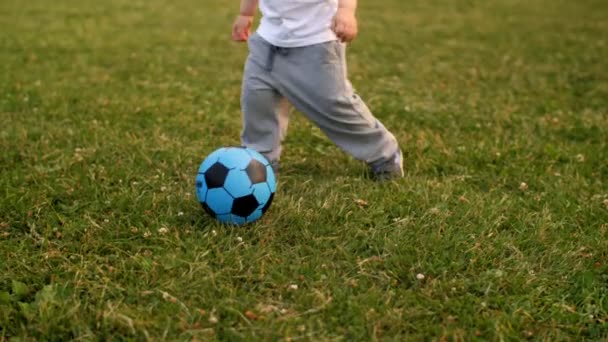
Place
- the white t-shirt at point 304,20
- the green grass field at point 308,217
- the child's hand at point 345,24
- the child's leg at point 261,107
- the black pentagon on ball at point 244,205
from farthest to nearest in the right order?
the child's leg at point 261,107, the white t-shirt at point 304,20, the child's hand at point 345,24, the black pentagon on ball at point 244,205, the green grass field at point 308,217

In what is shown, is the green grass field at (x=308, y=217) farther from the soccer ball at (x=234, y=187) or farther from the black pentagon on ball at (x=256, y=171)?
the black pentagon on ball at (x=256, y=171)

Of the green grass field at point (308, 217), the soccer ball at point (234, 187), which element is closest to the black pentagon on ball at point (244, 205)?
the soccer ball at point (234, 187)

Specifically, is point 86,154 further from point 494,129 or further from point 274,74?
point 494,129

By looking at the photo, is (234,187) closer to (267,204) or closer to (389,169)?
(267,204)

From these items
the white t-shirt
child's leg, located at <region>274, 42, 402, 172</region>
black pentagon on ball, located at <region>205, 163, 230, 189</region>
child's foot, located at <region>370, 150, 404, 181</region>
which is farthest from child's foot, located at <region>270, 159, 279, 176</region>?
black pentagon on ball, located at <region>205, 163, 230, 189</region>

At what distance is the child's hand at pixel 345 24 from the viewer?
3645mm

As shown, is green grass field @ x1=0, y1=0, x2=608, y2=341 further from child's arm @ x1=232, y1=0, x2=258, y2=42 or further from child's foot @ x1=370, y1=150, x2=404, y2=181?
child's arm @ x1=232, y1=0, x2=258, y2=42

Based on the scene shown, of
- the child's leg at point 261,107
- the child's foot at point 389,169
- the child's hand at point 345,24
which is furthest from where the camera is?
the child's foot at point 389,169

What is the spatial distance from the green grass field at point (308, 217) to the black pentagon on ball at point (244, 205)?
0.35 ft

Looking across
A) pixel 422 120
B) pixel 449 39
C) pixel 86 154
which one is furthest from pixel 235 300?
pixel 449 39

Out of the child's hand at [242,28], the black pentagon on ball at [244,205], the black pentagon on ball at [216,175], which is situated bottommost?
the black pentagon on ball at [244,205]

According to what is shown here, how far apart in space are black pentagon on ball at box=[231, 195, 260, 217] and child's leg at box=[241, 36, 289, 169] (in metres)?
0.76

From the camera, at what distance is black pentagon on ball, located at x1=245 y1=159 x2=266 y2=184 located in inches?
131

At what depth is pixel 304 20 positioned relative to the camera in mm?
3783
